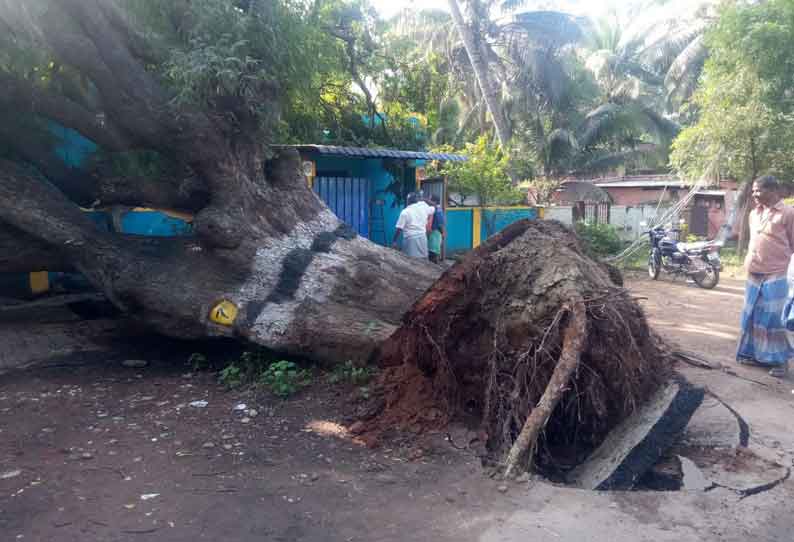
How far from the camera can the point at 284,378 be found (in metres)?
5.46

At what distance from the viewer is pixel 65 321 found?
729cm

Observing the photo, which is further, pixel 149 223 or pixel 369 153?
pixel 369 153

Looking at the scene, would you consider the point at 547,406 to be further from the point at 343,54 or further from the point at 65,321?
the point at 343,54

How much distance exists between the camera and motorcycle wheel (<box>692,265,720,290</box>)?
1179 centimetres

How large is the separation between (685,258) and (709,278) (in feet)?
1.93

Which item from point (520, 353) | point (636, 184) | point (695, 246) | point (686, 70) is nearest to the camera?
point (520, 353)

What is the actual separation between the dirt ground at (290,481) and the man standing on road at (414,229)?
4886 millimetres

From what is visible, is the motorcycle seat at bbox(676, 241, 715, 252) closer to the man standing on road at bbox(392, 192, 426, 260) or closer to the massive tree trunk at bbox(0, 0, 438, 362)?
the man standing on road at bbox(392, 192, 426, 260)

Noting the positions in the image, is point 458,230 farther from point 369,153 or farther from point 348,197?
point 369,153

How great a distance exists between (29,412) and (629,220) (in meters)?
20.6

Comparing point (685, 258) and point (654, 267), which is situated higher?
point (685, 258)

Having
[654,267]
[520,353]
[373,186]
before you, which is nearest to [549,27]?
[373,186]

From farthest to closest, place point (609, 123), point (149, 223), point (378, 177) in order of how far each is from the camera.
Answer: point (609, 123)
point (378, 177)
point (149, 223)

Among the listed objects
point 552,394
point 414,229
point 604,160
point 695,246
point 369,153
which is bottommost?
point 552,394
